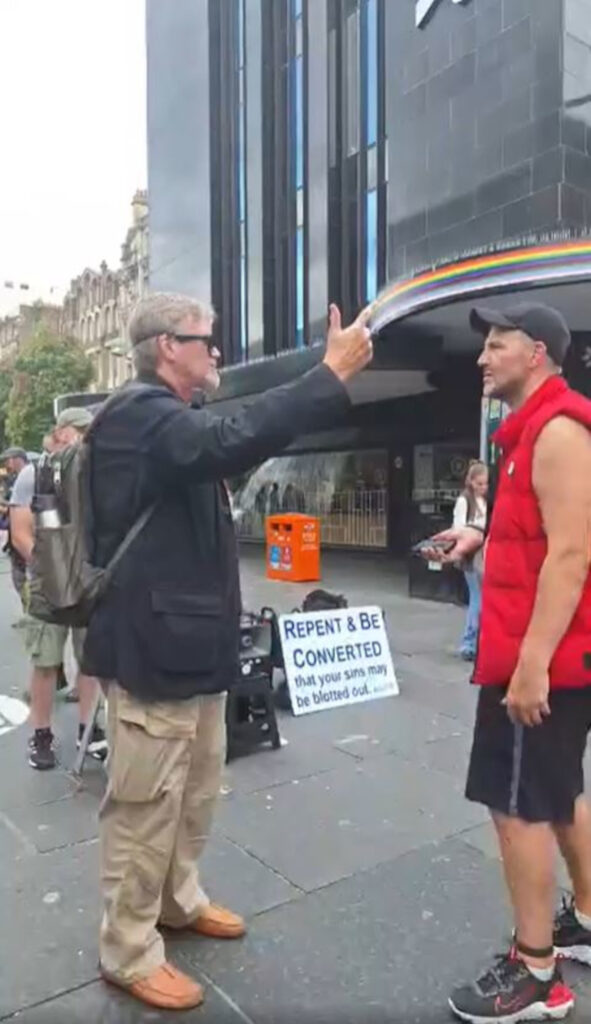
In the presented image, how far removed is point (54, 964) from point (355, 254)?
54.6ft

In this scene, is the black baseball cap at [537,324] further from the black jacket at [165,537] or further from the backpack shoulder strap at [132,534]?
the backpack shoulder strap at [132,534]

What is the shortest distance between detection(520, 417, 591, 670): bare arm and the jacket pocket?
88 cm

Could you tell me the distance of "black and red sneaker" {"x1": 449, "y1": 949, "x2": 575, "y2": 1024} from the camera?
2.27m

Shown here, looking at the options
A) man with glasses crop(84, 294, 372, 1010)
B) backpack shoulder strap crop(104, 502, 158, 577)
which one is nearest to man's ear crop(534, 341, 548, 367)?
man with glasses crop(84, 294, 372, 1010)

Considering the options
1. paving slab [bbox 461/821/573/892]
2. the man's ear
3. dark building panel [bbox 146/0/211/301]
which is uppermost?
dark building panel [bbox 146/0/211/301]

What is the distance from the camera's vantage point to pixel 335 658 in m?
5.64

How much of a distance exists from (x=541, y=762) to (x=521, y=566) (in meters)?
0.54

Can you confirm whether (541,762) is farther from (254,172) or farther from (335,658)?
(254,172)

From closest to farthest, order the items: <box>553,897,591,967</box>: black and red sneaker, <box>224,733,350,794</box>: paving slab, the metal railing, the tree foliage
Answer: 1. <box>553,897,591,967</box>: black and red sneaker
2. <box>224,733,350,794</box>: paving slab
3. the metal railing
4. the tree foliage

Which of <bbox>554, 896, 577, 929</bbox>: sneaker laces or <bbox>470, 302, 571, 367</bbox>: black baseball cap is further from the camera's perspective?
<bbox>554, 896, 577, 929</bbox>: sneaker laces

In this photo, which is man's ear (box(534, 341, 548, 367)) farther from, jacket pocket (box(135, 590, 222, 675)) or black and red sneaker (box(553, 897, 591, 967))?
black and red sneaker (box(553, 897, 591, 967))

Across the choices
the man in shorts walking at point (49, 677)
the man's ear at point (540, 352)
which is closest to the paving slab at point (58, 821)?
the man in shorts walking at point (49, 677)

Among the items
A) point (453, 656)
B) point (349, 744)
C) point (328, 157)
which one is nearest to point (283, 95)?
point (328, 157)

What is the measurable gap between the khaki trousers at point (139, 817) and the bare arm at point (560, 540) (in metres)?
1.00
